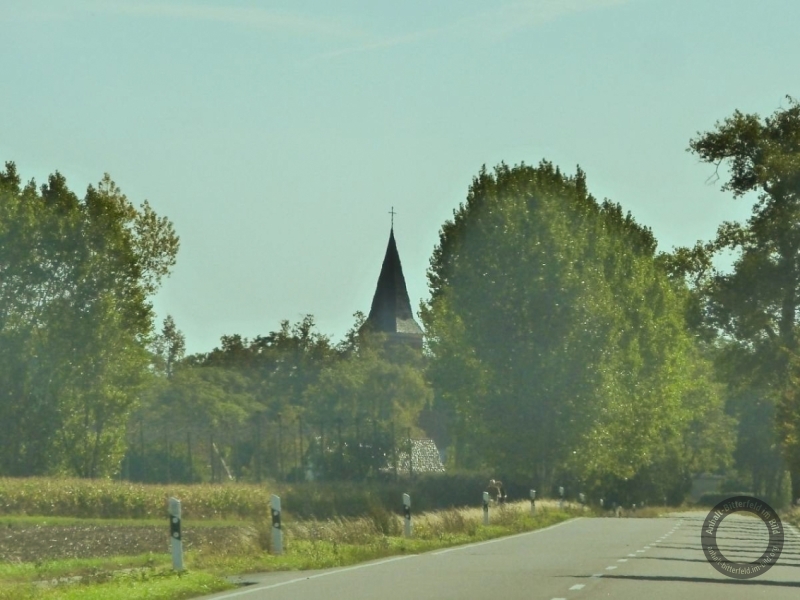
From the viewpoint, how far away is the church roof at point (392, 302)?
146 meters

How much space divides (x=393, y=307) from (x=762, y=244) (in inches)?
3754

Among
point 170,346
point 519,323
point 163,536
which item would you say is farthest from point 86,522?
point 170,346

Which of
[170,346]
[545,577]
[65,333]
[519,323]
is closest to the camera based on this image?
[545,577]

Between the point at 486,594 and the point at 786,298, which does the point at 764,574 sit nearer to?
the point at 486,594

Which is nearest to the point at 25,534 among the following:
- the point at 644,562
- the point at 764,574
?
the point at 644,562

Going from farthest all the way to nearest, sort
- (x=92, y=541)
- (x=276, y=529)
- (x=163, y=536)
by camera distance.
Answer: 1. (x=163, y=536)
2. (x=92, y=541)
3. (x=276, y=529)

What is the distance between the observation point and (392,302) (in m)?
147

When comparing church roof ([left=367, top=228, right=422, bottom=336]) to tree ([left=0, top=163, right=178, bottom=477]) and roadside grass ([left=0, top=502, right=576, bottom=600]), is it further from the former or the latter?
roadside grass ([left=0, top=502, right=576, bottom=600])

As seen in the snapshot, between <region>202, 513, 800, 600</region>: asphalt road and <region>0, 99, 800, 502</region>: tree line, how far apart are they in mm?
19510

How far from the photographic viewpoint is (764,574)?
20.4m

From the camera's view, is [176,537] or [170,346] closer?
[176,537]

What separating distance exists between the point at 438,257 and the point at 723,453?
130 feet

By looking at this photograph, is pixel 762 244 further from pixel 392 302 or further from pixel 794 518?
pixel 392 302

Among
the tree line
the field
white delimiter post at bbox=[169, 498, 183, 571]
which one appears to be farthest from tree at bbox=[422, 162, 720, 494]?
white delimiter post at bbox=[169, 498, 183, 571]
